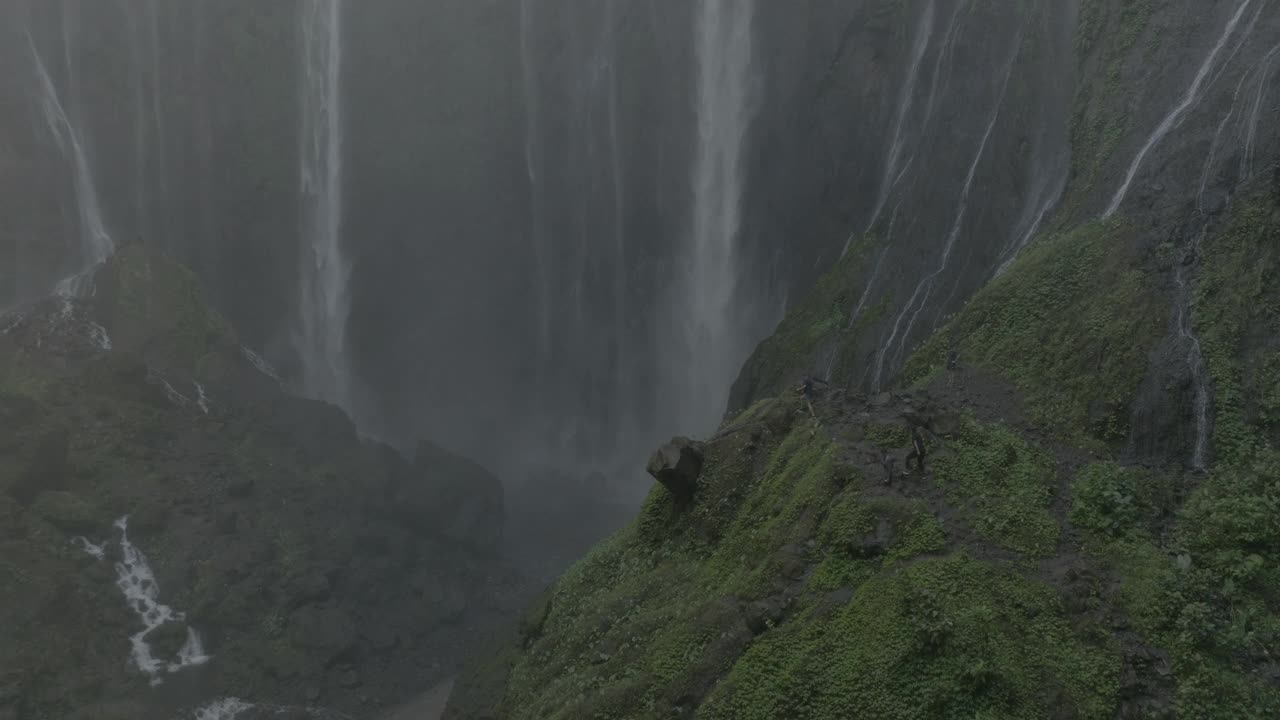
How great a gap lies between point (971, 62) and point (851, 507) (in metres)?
18.2

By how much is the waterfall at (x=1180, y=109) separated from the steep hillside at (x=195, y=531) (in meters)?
24.2

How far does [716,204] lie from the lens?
41.3 metres

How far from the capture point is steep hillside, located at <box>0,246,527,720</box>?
2550 centimetres

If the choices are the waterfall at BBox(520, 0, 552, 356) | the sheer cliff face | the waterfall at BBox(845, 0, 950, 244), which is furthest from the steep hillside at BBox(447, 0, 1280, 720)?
the waterfall at BBox(520, 0, 552, 356)

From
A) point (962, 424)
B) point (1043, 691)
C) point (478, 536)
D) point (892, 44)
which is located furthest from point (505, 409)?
point (1043, 691)

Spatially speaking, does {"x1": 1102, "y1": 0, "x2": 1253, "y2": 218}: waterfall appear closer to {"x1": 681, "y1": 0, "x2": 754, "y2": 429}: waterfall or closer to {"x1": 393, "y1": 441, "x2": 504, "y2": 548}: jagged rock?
{"x1": 681, "y1": 0, "x2": 754, "y2": 429}: waterfall

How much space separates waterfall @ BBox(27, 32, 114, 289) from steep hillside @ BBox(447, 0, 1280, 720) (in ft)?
121

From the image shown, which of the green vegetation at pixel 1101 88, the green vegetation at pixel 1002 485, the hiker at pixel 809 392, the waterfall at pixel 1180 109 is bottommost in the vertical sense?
the green vegetation at pixel 1002 485

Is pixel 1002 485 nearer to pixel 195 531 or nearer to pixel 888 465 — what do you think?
pixel 888 465

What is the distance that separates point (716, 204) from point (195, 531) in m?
26.3

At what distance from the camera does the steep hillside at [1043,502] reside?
9.34 meters

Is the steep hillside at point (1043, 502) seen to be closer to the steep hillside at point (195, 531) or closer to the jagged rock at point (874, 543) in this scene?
the jagged rock at point (874, 543)

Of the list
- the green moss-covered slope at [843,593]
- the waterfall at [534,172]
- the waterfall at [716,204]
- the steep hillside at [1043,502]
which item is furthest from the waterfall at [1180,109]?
the waterfall at [534,172]

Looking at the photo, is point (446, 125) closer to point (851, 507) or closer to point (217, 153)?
point (217, 153)
